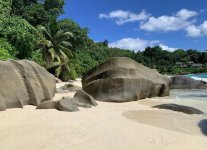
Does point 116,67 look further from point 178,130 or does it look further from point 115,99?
point 178,130

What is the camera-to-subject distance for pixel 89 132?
6867 millimetres

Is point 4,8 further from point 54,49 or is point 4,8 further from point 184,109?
point 184,109

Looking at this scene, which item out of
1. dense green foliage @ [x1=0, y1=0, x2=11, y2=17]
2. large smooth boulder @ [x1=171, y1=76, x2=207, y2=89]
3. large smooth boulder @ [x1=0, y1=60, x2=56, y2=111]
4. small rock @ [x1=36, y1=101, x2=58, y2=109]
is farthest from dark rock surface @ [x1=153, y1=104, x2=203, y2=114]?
large smooth boulder @ [x1=171, y1=76, x2=207, y2=89]

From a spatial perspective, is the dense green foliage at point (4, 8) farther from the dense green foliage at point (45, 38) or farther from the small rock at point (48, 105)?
the small rock at point (48, 105)

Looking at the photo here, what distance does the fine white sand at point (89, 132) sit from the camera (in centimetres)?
598

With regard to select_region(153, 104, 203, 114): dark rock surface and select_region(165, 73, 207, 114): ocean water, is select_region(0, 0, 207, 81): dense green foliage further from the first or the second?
select_region(153, 104, 203, 114): dark rock surface

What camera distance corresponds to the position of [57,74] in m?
31.9

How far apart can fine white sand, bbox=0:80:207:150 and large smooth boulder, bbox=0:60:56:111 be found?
20.2 inches

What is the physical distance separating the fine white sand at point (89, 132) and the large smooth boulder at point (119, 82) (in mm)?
4353

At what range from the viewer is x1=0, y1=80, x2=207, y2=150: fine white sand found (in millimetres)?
5977

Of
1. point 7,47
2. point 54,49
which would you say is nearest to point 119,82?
point 7,47

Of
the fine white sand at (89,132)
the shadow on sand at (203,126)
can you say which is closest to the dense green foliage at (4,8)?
the fine white sand at (89,132)

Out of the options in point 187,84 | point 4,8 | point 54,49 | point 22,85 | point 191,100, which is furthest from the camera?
point 54,49

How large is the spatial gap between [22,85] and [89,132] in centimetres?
386
